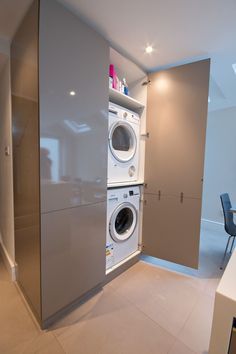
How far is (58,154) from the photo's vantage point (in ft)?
4.29

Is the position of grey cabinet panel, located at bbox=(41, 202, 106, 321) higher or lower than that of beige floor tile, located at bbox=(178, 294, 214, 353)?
higher

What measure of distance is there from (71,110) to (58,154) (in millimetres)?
347

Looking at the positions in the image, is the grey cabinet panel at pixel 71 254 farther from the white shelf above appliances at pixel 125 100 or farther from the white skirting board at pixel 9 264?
the white shelf above appliances at pixel 125 100

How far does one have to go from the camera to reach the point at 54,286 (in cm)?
137

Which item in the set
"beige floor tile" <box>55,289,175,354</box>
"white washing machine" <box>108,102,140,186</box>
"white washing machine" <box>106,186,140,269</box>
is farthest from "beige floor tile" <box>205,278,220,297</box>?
"white washing machine" <box>108,102,140,186</box>

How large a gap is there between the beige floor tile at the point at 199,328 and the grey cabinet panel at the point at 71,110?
1204mm

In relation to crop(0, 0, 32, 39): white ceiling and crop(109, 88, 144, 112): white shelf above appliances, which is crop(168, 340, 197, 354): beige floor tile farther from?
crop(0, 0, 32, 39): white ceiling

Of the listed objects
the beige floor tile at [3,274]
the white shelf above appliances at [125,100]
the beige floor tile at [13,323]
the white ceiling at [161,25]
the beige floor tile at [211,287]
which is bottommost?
the beige floor tile at [211,287]

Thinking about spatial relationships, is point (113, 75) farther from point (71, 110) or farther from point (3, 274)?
point (3, 274)

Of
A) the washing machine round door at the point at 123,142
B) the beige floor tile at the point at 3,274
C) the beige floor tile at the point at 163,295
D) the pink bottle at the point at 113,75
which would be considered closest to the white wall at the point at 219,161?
the beige floor tile at the point at 163,295

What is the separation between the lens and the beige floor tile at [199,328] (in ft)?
4.24

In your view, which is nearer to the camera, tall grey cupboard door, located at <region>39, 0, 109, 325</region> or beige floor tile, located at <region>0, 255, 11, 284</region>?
tall grey cupboard door, located at <region>39, 0, 109, 325</region>

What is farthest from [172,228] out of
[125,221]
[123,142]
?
[123,142]

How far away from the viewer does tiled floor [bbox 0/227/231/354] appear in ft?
4.12
